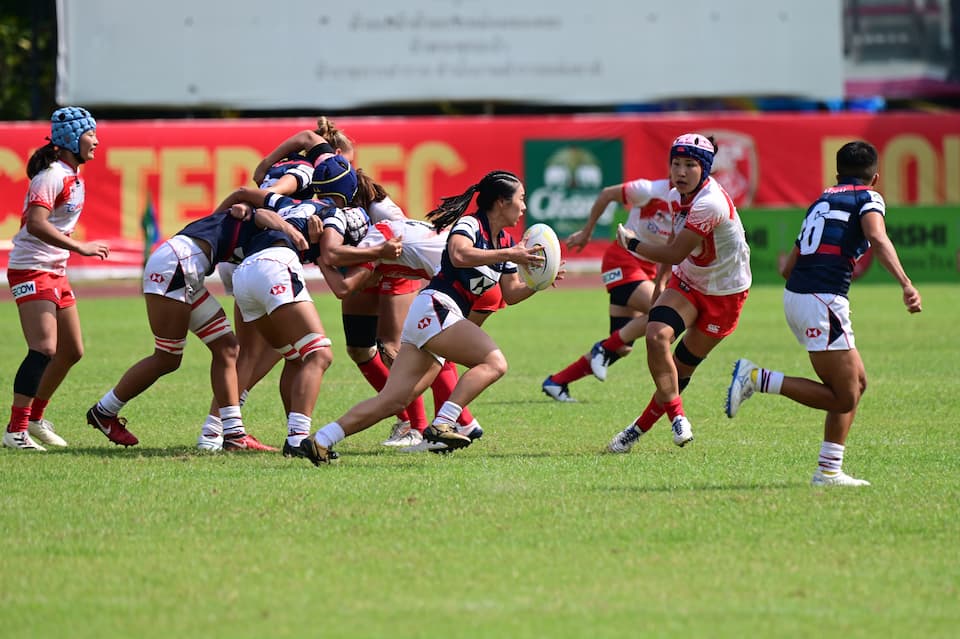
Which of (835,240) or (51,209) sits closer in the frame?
(835,240)

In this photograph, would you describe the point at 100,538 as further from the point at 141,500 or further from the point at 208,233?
the point at 208,233

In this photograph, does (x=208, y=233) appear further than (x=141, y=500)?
Yes

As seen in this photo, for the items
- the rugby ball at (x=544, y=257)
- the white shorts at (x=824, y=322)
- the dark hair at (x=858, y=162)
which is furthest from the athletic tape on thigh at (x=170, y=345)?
the dark hair at (x=858, y=162)

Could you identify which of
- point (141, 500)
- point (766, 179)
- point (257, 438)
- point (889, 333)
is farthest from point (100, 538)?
point (766, 179)

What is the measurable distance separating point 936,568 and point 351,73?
86.7 ft

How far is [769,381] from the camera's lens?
26.6 ft

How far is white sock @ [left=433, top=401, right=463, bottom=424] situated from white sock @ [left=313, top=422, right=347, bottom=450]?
2.04 ft

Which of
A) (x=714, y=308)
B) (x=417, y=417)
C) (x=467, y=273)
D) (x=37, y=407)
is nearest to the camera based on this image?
(x=467, y=273)

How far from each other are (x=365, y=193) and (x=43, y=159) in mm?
2120

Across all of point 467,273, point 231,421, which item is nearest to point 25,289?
point 231,421

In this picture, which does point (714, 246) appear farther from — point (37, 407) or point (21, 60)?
point (21, 60)

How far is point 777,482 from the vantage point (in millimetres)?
8117

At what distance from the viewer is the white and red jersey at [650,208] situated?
11734 millimetres

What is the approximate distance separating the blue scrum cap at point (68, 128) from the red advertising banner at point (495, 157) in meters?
18.6
